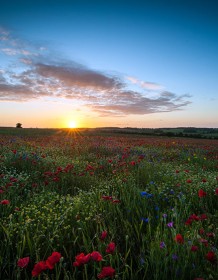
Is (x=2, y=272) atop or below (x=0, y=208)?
below

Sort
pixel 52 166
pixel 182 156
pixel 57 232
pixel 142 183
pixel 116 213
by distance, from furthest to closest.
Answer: pixel 182 156 → pixel 52 166 → pixel 142 183 → pixel 116 213 → pixel 57 232

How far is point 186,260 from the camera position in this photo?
2.14 m

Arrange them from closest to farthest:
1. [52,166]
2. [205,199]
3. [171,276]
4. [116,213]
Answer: [171,276], [116,213], [205,199], [52,166]

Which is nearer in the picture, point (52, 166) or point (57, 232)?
point (57, 232)

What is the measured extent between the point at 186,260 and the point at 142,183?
11.7 ft

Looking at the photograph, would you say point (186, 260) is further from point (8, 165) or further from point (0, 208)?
point (8, 165)

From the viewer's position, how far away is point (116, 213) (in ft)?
11.7

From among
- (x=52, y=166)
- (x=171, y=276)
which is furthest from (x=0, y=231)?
(x=52, y=166)

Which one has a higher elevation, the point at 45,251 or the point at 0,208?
the point at 0,208

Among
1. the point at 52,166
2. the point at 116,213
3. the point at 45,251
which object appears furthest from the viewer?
the point at 52,166

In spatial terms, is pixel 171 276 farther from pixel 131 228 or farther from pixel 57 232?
pixel 57 232

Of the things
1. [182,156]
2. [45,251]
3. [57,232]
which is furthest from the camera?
[182,156]

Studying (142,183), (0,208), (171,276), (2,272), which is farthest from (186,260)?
(142,183)

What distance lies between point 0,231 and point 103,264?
4.87ft
